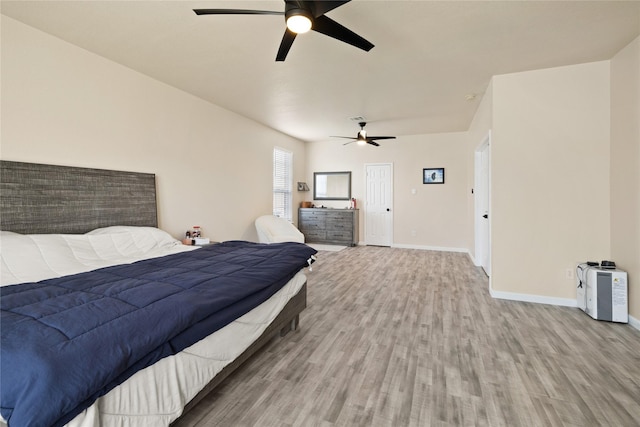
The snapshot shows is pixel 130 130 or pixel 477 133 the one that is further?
pixel 477 133

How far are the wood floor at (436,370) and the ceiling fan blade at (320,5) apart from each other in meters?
2.40

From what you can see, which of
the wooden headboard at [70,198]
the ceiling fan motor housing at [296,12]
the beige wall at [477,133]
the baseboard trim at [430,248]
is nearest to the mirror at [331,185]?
the baseboard trim at [430,248]

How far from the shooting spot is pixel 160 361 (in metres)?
1.32

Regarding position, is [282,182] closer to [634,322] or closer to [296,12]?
[296,12]

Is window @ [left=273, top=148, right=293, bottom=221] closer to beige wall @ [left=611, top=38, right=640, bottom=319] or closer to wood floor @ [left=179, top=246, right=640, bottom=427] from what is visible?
wood floor @ [left=179, top=246, right=640, bottom=427]

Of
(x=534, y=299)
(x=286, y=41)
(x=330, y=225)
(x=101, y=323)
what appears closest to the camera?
(x=101, y=323)

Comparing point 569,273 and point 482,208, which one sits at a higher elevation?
point 482,208

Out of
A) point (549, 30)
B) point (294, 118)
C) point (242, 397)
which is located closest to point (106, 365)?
point (242, 397)

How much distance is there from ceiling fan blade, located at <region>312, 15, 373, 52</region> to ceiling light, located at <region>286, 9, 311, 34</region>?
0.08 m

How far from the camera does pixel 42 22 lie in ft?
8.36

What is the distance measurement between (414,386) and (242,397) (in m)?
1.10

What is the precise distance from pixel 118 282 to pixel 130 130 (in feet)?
7.93

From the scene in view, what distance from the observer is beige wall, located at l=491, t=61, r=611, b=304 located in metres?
3.24

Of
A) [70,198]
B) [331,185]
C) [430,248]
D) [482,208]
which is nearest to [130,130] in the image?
[70,198]
